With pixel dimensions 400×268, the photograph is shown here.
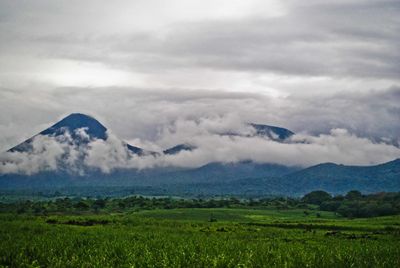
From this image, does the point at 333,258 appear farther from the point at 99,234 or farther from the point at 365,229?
the point at 365,229

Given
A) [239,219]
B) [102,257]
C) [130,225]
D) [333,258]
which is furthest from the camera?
[239,219]

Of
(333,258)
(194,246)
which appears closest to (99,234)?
(194,246)

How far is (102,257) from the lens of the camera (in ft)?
217

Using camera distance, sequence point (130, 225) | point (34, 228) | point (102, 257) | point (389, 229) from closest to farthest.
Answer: point (102, 257), point (34, 228), point (389, 229), point (130, 225)

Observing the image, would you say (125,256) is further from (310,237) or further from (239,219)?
(239,219)

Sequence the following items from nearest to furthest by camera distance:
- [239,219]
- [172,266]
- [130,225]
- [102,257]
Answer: [172,266] → [102,257] → [130,225] → [239,219]

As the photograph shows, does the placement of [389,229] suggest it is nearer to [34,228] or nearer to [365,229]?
[365,229]

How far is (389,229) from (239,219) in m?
65.6

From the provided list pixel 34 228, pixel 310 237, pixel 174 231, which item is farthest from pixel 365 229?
pixel 34 228

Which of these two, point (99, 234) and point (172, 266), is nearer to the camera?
point (172, 266)

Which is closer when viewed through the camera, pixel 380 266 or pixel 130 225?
pixel 380 266

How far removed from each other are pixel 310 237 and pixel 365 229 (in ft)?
107

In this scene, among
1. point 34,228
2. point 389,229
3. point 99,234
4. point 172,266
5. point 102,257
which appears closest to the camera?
point 172,266

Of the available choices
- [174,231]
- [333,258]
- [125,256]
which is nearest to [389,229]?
[174,231]
